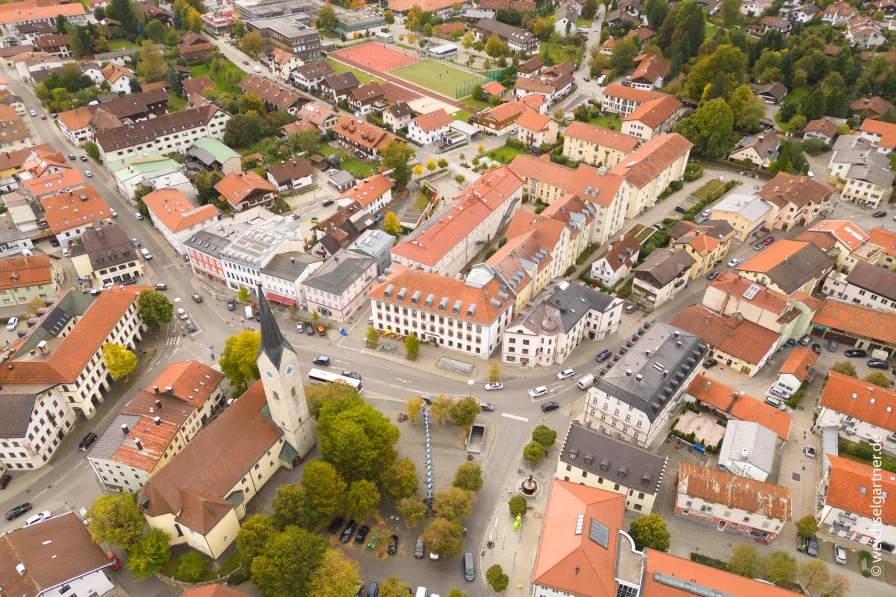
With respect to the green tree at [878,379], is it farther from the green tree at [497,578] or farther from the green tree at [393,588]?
the green tree at [393,588]

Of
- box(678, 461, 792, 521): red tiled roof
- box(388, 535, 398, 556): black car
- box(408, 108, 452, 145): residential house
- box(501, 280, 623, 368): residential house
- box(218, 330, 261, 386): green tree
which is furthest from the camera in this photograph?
box(408, 108, 452, 145): residential house

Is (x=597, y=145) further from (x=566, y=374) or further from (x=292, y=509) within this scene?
(x=292, y=509)

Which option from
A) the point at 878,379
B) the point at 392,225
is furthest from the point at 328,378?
the point at 878,379

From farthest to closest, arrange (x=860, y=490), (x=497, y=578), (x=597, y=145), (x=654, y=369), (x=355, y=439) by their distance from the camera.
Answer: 1. (x=597, y=145)
2. (x=654, y=369)
3. (x=355, y=439)
4. (x=860, y=490)
5. (x=497, y=578)

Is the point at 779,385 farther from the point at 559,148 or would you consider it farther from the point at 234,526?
the point at 559,148

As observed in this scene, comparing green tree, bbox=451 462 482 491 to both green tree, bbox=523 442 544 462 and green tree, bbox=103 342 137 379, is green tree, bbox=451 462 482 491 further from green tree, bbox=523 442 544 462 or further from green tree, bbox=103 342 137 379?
green tree, bbox=103 342 137 379

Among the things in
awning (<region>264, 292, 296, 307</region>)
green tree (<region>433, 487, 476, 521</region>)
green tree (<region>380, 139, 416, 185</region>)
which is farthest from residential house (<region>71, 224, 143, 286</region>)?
green tree (<region>433, 487, 476, 521</region>)

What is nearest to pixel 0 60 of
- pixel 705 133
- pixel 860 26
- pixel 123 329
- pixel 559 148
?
pixel 123 329
